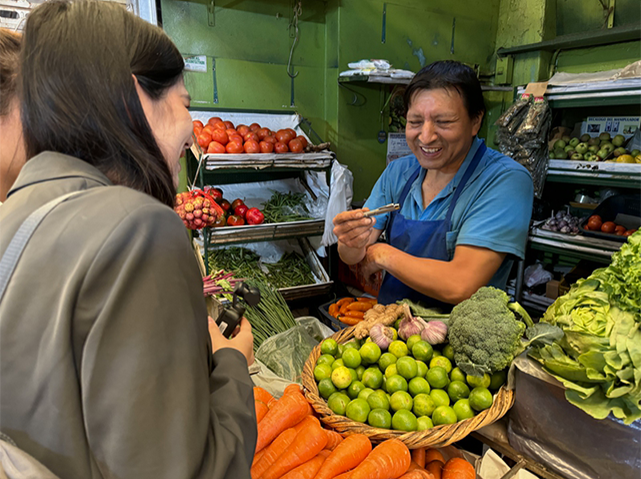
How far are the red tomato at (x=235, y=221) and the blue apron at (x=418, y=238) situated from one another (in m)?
1.75

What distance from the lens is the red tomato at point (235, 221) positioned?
11.7 feet

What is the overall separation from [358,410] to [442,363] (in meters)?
0.34

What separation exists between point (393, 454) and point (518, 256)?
3.43 feet

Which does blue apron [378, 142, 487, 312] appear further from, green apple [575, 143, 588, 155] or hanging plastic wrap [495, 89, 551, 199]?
green apple [575, 143, 588, 155]

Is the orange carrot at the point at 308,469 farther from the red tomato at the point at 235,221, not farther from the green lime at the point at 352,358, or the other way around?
the red tomato at the point at 235,221

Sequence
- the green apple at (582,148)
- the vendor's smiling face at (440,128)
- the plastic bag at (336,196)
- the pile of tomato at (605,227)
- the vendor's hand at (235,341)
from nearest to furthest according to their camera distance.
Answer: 1. the vendor's hand at (235,341)
2. the vendor's smiling face at (440,128)
3. the pile of tomato at (605,227)
4. the plastic bag at (336,196)
5. the green apple at (582,148)

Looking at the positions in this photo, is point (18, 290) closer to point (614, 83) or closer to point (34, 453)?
point (34, 453)

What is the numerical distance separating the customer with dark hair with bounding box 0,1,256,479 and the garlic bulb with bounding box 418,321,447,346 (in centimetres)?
96

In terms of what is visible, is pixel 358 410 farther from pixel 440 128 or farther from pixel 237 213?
pixel 237 213

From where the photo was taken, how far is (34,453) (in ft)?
1.92

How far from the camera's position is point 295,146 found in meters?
3.65

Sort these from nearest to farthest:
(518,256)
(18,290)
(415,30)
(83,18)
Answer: (18,290)
(83,18)
(518,256)
(415,30)

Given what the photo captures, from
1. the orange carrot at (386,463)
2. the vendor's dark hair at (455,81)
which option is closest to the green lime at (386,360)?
the orange carrot at (386,463)

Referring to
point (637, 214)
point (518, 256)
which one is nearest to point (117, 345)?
point (518, 256)
